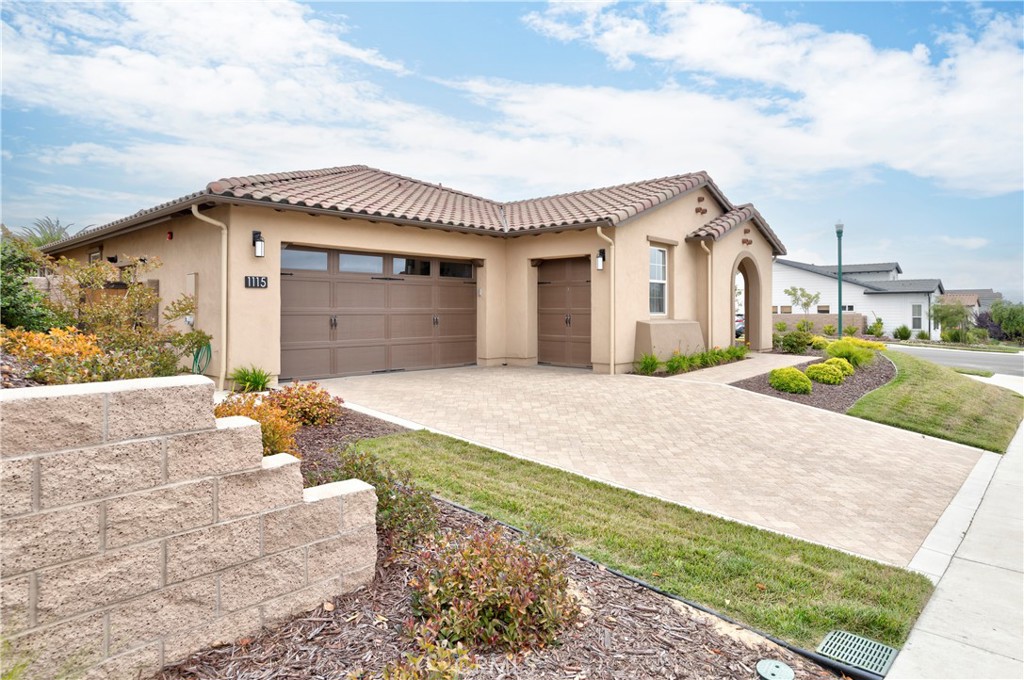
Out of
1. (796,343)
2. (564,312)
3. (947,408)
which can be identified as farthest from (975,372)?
(564,312)

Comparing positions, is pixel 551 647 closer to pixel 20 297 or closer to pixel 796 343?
pixel 20 297

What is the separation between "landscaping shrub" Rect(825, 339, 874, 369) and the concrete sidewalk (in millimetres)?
9663

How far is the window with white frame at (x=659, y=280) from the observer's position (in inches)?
575

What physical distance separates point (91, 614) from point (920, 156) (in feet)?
81.8

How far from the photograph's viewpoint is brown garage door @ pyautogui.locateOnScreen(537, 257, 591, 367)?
45.8 ft

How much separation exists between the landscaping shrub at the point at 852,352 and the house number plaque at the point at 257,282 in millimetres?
14142

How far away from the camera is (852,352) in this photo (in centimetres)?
1457

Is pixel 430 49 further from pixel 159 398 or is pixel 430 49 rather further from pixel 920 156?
pixel 920 156

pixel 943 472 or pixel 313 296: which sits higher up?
pixel 313 296

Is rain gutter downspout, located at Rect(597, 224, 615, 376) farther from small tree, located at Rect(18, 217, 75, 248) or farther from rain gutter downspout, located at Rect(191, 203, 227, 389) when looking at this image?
small tree, located at Rect(18, 217, 75, 248)

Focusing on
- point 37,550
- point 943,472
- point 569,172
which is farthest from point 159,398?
point 569,172

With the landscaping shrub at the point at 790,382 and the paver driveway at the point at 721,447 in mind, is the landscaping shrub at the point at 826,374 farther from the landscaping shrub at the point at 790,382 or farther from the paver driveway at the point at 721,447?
the paver driveway at the point at 721,447

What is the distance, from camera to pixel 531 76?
14781 mm

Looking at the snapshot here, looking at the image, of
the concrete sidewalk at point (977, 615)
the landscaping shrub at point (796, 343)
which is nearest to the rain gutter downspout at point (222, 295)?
the concrete sidewalk at point (977, 615)
